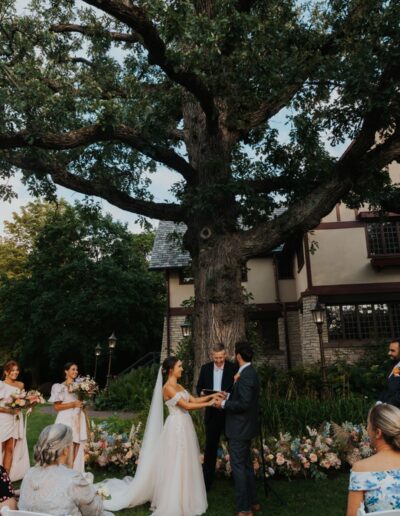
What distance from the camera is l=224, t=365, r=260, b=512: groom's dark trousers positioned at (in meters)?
5.83

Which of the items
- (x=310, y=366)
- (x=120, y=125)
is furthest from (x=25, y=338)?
(x=120, y=125)

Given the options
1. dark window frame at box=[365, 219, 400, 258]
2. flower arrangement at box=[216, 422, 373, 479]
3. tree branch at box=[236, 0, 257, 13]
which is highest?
tree branch at box=[236, 0, 257, 13]

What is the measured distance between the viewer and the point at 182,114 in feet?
39.9

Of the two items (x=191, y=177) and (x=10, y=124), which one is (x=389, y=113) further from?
(x=10, y=124)

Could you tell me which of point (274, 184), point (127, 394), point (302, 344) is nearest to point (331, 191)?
point (274, 184)

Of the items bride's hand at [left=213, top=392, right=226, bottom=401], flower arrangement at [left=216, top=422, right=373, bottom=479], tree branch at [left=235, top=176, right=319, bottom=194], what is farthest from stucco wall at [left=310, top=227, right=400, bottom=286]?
bride's hand at [left=213, top=392, right=226, bottom=401]

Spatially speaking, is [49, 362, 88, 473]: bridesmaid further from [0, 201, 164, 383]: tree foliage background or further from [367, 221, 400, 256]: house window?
[0, 201, 164, 383]: tree foliage background

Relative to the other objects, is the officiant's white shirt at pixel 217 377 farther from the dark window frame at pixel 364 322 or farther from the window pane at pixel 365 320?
the window pane at pixel 365 320

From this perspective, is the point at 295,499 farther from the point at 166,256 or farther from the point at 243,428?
the point at 166,256

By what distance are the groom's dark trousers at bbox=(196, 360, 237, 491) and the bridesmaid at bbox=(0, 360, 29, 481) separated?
314 centimetres

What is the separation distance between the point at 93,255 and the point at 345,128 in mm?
25190

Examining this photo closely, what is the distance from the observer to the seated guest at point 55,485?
11.0 ft

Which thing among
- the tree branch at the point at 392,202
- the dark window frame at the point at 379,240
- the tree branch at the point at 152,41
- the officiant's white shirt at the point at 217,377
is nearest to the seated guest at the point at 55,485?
the officiant's white shirt at the point at 217,377

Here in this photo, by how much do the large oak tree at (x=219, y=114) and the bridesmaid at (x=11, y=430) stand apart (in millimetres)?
3354
